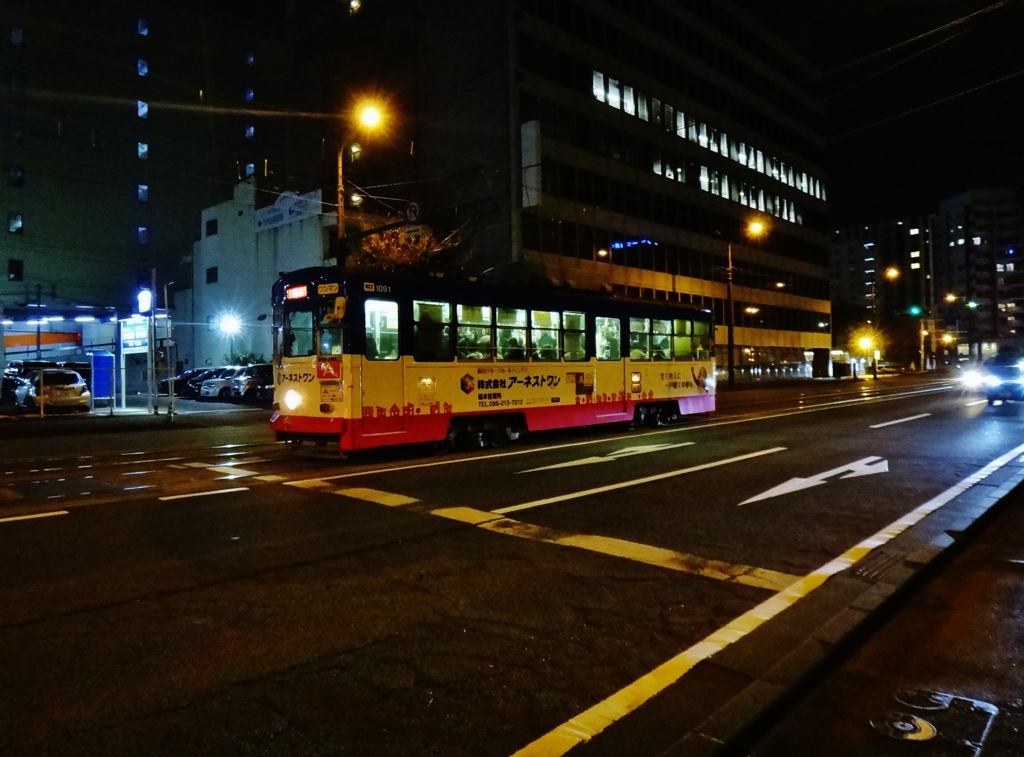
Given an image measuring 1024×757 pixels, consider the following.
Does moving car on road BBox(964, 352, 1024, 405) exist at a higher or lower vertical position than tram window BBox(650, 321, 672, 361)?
lower

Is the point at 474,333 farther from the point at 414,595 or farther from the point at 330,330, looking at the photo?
the point at 414,595

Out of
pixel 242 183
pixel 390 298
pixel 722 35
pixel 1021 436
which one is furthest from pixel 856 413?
pixel 722 35

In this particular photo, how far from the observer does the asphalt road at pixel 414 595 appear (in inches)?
144

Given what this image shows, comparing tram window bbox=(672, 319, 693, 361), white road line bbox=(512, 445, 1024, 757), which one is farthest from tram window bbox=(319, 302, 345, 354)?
tram window bbox=(672, 319, 693, 361)

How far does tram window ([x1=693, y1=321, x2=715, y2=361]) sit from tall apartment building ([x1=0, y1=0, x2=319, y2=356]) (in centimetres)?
3319

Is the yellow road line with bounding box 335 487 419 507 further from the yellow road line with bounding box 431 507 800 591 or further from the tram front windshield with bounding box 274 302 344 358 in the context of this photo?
the tram front windshield with bounding box 274 302 344 358

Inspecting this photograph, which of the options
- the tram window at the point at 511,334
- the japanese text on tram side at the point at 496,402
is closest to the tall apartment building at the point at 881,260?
the tram window at the point at 511,334

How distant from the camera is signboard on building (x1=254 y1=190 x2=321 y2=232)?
38875 mm

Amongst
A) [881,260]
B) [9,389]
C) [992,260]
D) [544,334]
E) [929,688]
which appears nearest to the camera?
[929,688]

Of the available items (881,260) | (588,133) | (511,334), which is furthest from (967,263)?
(511,334)

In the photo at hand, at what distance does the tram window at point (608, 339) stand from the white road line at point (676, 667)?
10.2m

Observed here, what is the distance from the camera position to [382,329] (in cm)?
1284

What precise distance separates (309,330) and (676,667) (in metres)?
10.2

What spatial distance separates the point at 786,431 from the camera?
1745 centimetres
